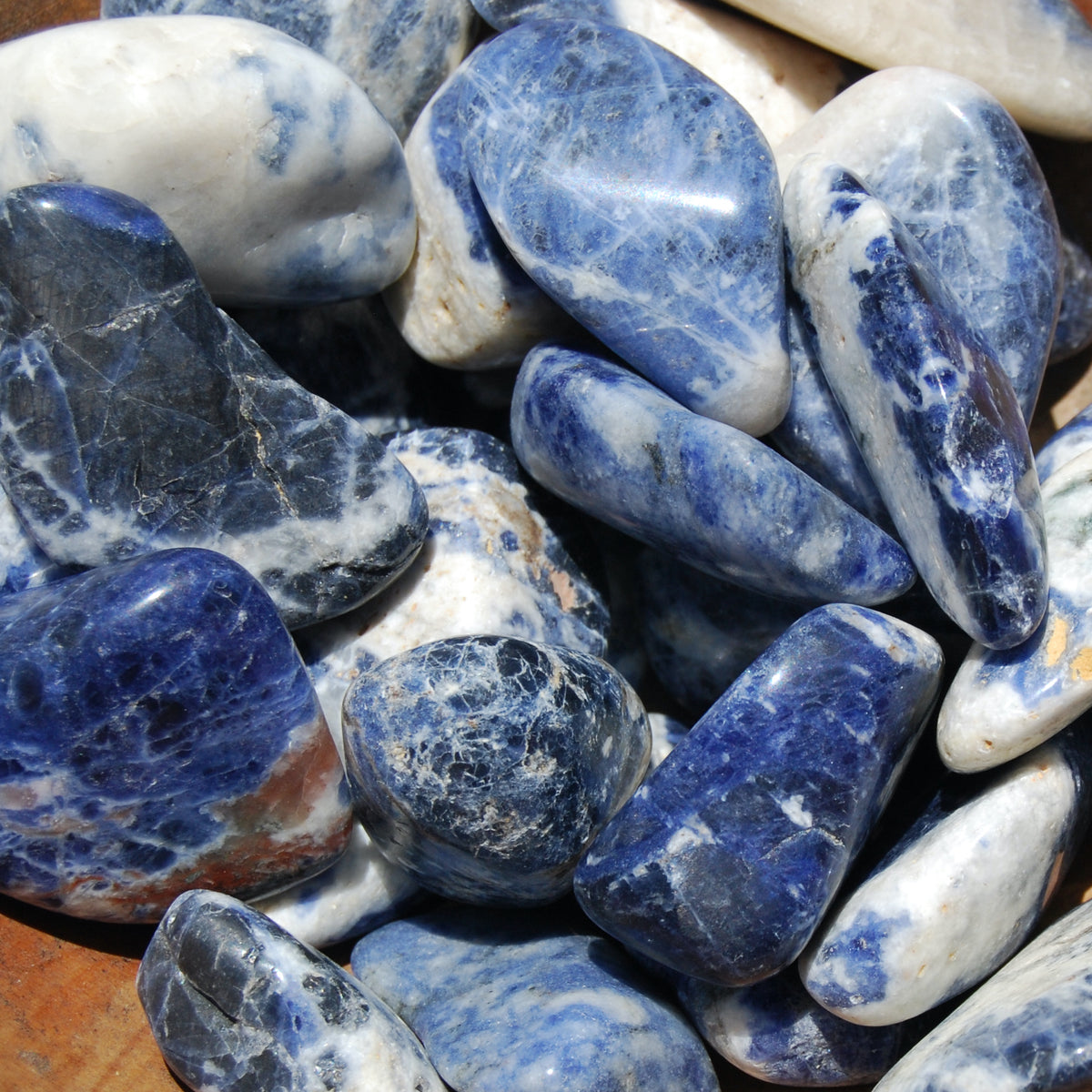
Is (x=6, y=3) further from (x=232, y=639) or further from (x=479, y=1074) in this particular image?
(x=479, y=1074)

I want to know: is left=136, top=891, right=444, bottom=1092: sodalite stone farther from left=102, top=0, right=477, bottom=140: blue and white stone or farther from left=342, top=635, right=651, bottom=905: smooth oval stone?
left=102, top=0, right=477, bottom=140: blue and white stone

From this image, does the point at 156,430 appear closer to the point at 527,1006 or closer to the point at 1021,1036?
the point at 527,1006

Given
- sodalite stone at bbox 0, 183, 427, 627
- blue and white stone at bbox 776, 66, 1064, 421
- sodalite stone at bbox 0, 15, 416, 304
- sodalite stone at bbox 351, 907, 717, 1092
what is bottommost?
sodalite stone at bbox 351, 907, 717, 1092

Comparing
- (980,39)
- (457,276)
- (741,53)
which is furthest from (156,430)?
(980,39)

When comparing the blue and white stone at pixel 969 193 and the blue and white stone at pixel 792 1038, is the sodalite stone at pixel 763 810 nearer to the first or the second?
the blue and white stone at pixel 792 1038

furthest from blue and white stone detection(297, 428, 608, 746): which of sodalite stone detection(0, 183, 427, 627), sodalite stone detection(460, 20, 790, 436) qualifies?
sodalite stone detection(460, 20, 790, 436)

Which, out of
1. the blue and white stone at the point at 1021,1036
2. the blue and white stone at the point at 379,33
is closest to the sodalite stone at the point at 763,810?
the blue and white stone at the point at 1021,1036

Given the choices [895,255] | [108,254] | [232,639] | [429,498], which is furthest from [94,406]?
[895,255]

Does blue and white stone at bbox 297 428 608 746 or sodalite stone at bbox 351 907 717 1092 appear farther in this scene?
blue and white stone at bbox 297 428 608 746
